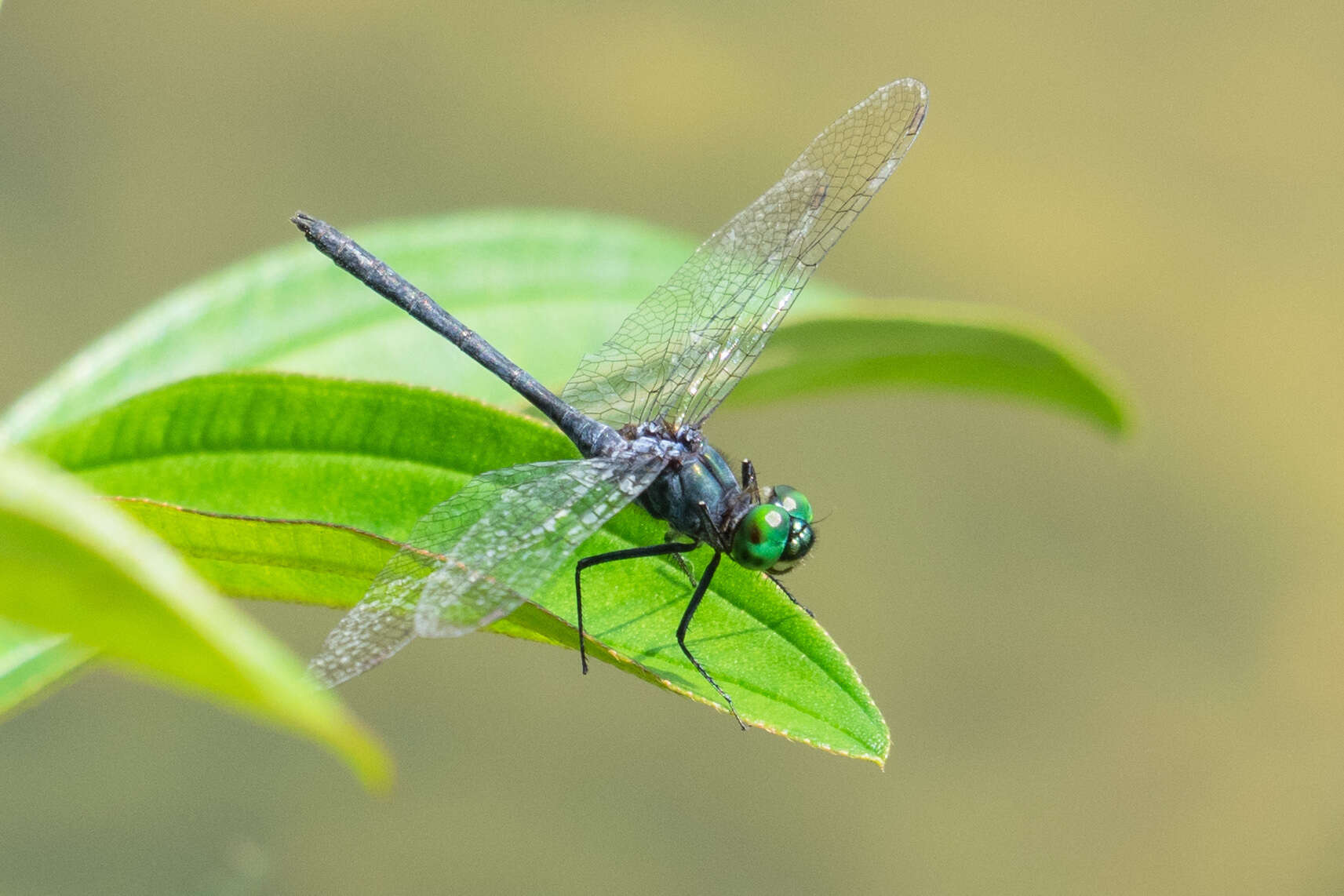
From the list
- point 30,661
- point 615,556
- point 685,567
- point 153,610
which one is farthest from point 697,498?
point 153,610

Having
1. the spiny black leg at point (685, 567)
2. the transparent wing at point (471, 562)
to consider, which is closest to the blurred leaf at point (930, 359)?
the transparent wing at point (471, 562)

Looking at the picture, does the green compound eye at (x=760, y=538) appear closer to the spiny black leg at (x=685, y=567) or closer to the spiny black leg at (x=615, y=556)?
the spiny black leg at (x=615, y=556)

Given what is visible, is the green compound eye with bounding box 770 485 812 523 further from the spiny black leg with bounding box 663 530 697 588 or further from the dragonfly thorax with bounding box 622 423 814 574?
the spiny black leg with bounding box 663 530 697 588

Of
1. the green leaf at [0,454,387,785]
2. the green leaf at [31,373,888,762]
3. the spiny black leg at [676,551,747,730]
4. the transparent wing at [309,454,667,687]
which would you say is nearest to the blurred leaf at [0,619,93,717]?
the green leaf at [31,373,888,762]

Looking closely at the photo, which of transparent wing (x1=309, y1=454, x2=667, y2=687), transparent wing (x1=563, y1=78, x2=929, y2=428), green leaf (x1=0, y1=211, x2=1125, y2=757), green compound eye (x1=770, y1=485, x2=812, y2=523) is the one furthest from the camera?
transparent wing (x1=563, y1=78, x2=929, y2=428)

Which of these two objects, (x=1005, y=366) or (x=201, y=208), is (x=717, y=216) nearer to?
(x=201, y=208)

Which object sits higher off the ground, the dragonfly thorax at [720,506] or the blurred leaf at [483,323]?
the blurred leaf at [483,323]

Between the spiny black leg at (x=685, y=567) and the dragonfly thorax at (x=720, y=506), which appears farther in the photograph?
the dragonfly thorax at (x=720, y=506)
